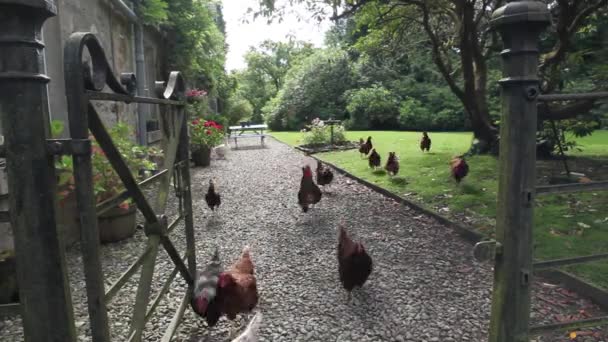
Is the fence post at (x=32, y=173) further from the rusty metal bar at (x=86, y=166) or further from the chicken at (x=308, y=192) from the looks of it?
the chicken at (x=308, y=192)

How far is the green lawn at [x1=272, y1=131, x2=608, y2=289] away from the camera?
13.3 feet

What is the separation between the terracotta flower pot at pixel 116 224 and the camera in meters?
4.62

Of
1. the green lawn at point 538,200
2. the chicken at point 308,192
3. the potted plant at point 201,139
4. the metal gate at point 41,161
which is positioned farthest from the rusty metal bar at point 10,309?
the potted plant at point 201,139

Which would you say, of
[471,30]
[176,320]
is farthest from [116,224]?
[471,30]

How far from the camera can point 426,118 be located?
930 inches

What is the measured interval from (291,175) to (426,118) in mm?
15888

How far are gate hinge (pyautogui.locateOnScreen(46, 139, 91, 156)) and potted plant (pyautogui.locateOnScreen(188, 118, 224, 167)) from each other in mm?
9455

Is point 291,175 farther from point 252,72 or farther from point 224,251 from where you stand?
point 252,72

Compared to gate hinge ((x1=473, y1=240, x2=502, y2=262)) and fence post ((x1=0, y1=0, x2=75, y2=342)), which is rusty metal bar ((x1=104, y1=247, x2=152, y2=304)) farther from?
gate hinge ((x1=473, y1=240, x2=502, y2=262))

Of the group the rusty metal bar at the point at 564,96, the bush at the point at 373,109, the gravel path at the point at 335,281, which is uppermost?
the bush at the point at 373,109

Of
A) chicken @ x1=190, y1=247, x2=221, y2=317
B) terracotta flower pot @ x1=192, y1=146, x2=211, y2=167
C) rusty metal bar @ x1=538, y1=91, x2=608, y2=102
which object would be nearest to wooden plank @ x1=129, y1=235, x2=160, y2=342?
chicken @ x1=190, y1=247, x2=221, y2=317

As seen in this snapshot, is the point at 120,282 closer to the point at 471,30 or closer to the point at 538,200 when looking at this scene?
the point at 538,200

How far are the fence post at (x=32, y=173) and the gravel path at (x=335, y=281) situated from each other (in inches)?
66.0

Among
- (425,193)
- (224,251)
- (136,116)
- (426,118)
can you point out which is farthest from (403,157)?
(426,118)
